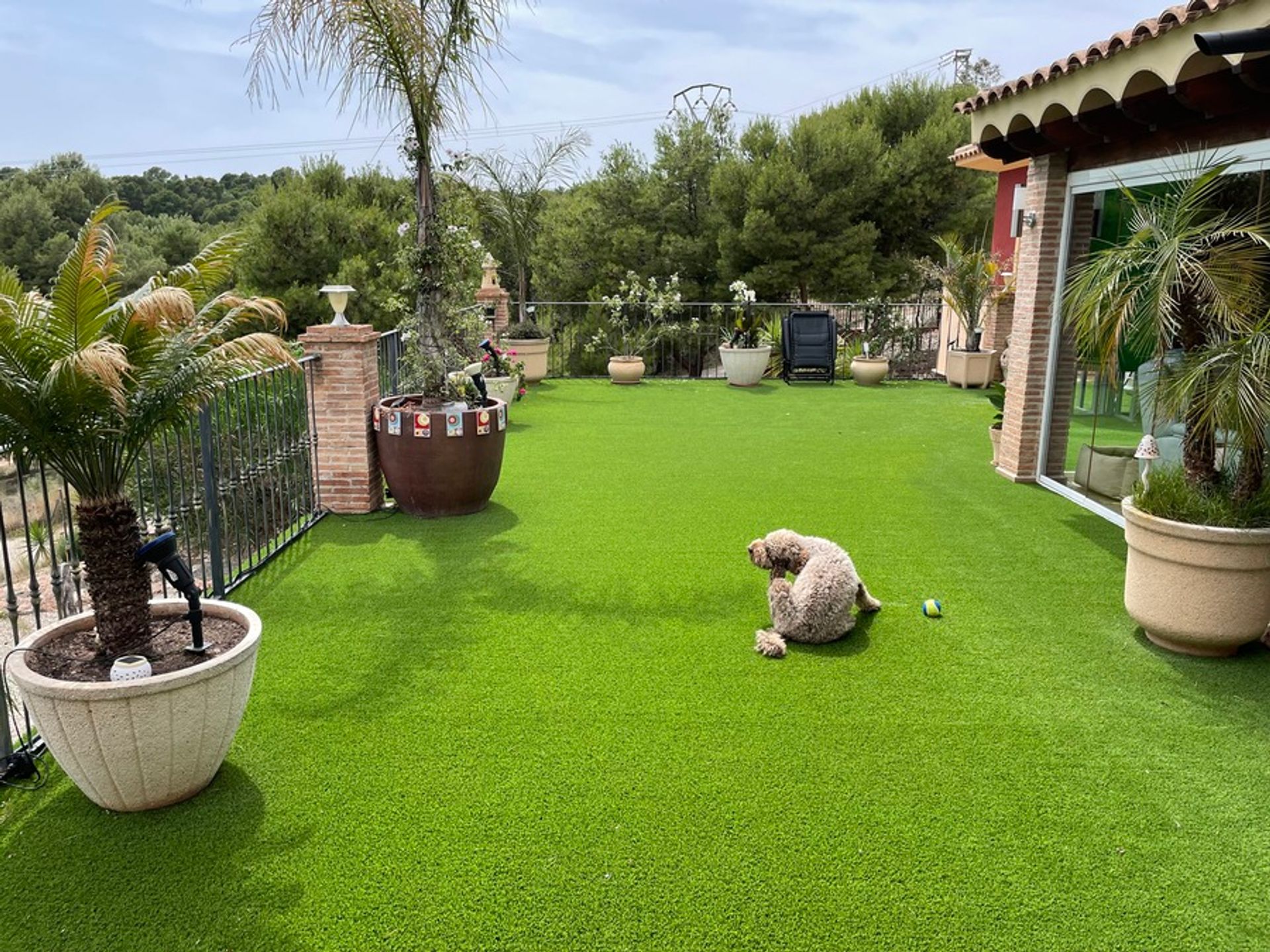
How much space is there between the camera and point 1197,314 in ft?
12.3

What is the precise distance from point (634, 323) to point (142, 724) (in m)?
11.7

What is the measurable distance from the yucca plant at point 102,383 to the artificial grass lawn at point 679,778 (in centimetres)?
74

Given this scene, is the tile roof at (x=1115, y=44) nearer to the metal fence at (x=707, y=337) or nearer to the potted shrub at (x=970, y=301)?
the potted shrub at (x=970, y=301)

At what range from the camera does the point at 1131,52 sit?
429 cm

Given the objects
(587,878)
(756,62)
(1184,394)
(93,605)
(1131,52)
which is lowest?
(587,878)

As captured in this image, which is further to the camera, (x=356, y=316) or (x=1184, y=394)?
(x=356, y=316)

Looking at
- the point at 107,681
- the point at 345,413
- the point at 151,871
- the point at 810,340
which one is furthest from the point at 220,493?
A: the point at 810,340

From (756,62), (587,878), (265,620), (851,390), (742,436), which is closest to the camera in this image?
(587,878)

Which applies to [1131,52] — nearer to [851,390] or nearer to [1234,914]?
[1234,914]

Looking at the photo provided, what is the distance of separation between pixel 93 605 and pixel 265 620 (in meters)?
1.45

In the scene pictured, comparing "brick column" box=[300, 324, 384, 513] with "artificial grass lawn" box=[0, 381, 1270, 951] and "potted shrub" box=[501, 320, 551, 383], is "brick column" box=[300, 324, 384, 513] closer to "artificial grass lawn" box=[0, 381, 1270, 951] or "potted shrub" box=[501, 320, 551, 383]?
"artificial grass lawn" box=[0, 381, 1270, 951]

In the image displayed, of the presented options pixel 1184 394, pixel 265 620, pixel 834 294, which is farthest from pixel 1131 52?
pixel 834 294

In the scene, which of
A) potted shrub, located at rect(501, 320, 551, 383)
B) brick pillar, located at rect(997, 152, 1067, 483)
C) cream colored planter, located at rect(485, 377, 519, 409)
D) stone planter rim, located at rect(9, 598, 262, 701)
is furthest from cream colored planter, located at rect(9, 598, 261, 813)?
potted shrub, located at rect(501, 320, 551, 383)

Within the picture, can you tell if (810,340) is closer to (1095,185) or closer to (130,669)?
(1095,185)
